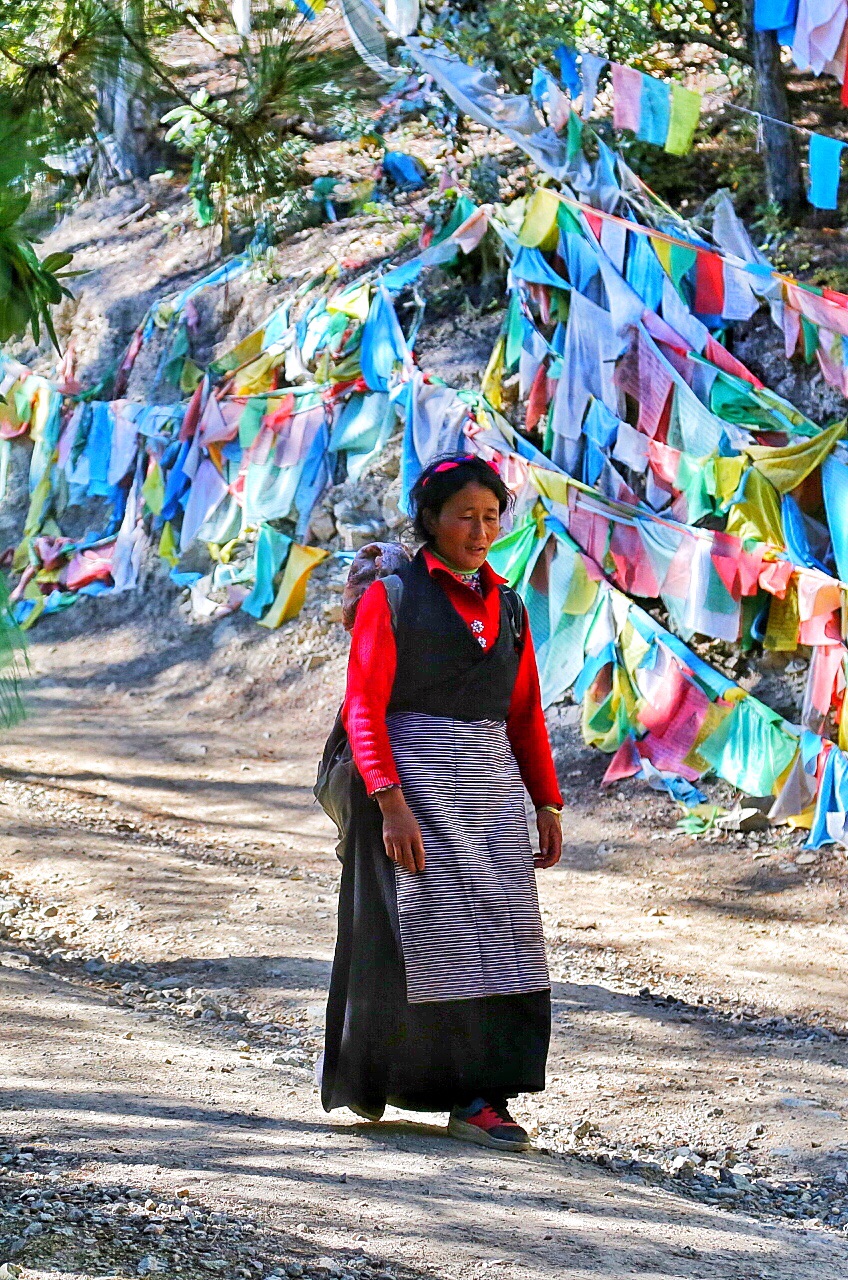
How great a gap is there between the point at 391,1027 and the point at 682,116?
6.64 metres

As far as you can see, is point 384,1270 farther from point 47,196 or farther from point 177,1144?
point 47,196

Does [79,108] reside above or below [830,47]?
below

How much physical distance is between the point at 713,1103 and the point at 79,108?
10.0ft

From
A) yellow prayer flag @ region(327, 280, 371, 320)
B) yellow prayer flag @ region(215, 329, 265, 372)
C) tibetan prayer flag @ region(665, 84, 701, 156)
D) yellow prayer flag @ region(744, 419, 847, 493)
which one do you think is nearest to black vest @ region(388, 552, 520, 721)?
yellow prayer flag @ region(744, 419, 847, 493)

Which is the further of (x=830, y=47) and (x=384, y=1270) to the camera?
(x=830, y=47)

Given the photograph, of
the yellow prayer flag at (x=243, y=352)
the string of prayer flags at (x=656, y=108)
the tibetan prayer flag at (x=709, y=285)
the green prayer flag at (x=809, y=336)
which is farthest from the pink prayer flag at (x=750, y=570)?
the yellow prayer flag at (x=243, y=352)

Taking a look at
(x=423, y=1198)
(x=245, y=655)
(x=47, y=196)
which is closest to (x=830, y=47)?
(x=245, y=655)

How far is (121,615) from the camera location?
11828mm

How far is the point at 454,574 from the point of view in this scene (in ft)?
10.2

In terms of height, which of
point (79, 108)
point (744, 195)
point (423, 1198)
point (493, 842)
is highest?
point (744, 195)

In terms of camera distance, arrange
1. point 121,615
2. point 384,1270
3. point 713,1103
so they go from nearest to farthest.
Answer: point 384,1270 < point 713,1103 < point 121,615

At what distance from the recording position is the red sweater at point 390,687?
2977 mm

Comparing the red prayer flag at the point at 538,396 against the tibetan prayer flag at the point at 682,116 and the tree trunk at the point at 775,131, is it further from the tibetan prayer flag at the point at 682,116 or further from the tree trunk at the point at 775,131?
the tree trunk at the point at 775,131

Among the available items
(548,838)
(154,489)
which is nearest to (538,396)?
Result: (154,489)
